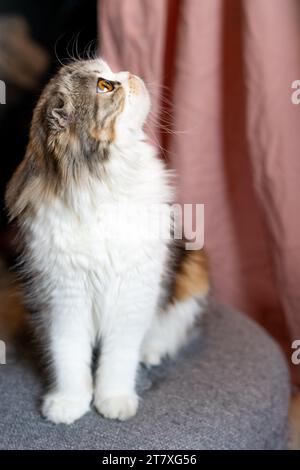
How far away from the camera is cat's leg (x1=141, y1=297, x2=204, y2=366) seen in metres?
1.21

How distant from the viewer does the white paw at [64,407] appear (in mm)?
1004

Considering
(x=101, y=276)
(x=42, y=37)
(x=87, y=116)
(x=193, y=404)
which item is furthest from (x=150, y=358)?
(x=42, y=37)

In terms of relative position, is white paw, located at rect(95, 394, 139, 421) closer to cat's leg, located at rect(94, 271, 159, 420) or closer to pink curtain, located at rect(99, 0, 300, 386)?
cat's leg, located at rect(94, 271, 159, 420)

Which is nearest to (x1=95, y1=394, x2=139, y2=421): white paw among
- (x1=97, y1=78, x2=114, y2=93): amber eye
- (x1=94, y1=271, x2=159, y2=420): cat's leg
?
(x1=94, y1=271, x2=159, y2=420): cat's leg

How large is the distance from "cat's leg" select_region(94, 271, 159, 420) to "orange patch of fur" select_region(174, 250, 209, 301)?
0.52 feet

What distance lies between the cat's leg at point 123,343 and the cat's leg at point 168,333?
0.50 ft

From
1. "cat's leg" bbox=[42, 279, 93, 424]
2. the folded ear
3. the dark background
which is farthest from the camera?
the dark background

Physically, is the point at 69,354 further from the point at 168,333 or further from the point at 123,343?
the point at 168,333

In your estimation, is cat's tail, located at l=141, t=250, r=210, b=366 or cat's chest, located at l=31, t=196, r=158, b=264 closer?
cat's chest, located at l=31, t=196, r=158, b=264

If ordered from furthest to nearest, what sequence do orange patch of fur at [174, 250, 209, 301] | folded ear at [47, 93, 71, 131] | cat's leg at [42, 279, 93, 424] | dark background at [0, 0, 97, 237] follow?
1. dark background at [0, 0, 97, 237]
2. orange patch of fur at [174, 250, 209, 301]
3. cat's leg at [42, 279, 93, 424]
4. folded ear at [47, 93, 71, 131]

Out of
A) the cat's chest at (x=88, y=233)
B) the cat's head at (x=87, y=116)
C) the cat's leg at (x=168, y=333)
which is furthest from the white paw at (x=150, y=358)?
the cat's head at (x=87, y=116)

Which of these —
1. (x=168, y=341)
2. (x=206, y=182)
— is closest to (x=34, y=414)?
(x=168, y=341)
